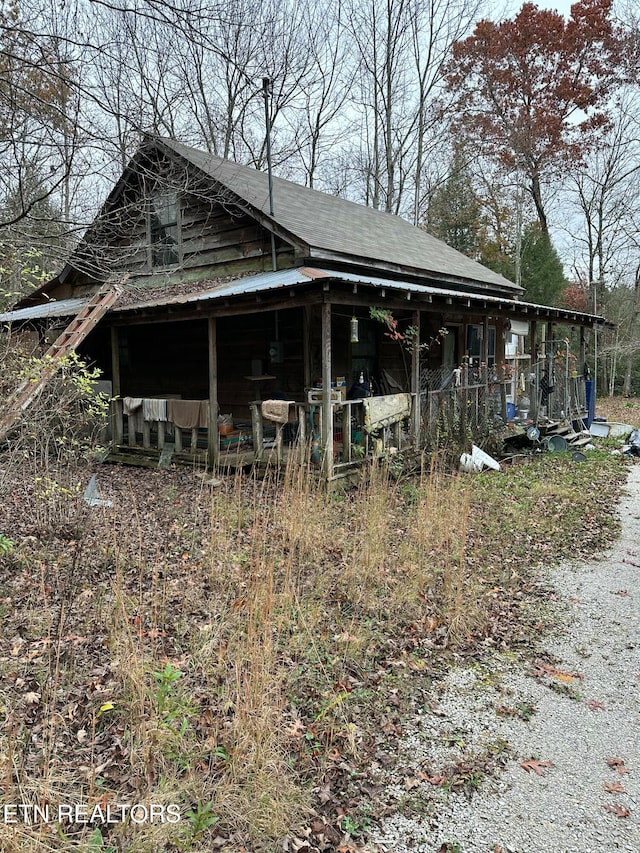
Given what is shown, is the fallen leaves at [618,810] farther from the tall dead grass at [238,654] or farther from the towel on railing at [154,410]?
the towel on railing at [154,410]

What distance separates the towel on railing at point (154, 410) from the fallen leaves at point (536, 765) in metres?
8.36

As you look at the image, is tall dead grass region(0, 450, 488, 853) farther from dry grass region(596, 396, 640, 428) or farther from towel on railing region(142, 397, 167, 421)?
dry grass region(596, 396, 640, 428)

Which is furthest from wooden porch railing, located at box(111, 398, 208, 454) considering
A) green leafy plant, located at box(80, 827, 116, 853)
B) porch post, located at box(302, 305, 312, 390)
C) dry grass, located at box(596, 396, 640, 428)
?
dry grass, located at box(596, 396, 640, 428)

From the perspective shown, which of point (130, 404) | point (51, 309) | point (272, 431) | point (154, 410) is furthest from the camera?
point (51, 309)

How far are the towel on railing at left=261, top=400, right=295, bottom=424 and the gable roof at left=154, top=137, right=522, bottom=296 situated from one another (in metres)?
3.04

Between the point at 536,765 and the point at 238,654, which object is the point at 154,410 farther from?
the point at 536,765

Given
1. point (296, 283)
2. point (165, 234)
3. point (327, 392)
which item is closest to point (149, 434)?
point (327, 392)

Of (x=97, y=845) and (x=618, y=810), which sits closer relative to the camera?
(x=97, y=845)

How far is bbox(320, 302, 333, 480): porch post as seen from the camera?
25.8 ft

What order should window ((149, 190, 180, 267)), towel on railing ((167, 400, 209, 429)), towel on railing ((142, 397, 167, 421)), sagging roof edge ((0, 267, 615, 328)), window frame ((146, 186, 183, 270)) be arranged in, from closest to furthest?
sagging roof edge ((0, 267, 615, 328)) → towel on railing ((167, 400, 209, 429)) → towel on railing ((142, 397, 167, 421)) → window frame ((146, 186, 183, 270)) → window ((149, 190, 180, 267))

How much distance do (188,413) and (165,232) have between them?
5.33 meters

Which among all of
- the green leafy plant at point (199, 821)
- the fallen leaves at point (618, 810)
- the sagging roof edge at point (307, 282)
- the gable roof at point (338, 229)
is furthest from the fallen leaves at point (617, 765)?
the gable roof at point (338, 229)

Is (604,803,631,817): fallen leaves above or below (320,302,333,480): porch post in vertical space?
below

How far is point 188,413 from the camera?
9.79 m
